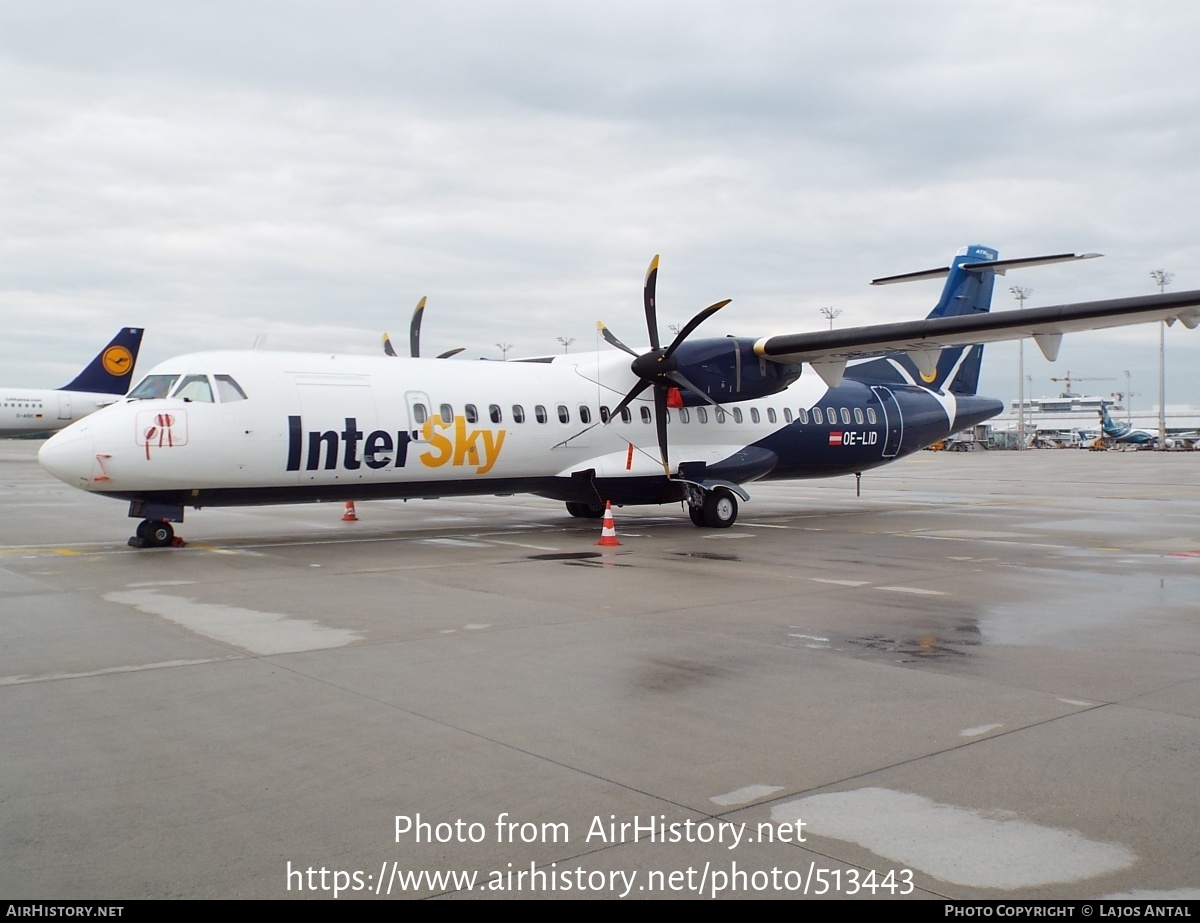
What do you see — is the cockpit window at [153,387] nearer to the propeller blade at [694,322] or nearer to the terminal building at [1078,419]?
the propeller blade at [694,322]

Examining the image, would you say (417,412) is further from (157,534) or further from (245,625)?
(245,625)

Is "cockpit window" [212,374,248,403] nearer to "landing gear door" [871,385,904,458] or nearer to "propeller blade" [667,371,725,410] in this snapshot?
"propeller blade" [667,371,725,410]

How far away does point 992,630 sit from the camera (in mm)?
8453

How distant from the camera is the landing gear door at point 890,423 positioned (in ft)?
71.0

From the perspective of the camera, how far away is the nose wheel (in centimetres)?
1430

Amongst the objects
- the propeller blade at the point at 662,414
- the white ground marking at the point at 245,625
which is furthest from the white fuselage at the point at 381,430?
the white ground marking at the point at 245,625

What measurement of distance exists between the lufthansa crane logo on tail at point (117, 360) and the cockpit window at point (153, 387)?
43.5 meters

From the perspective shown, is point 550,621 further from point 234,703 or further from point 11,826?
point 11,826

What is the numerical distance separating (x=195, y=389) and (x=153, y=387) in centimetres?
60

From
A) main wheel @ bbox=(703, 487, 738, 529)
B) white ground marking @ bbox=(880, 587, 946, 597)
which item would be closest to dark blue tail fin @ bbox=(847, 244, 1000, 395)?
main wheel @ bbox=(703, 487, 738, 529)

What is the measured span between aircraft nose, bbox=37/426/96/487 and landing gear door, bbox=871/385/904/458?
15.4m

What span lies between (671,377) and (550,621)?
9728mm

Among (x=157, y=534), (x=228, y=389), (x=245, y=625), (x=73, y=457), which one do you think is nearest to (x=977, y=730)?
(x=245, y=625)

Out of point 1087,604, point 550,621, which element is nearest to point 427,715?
point 550,621
